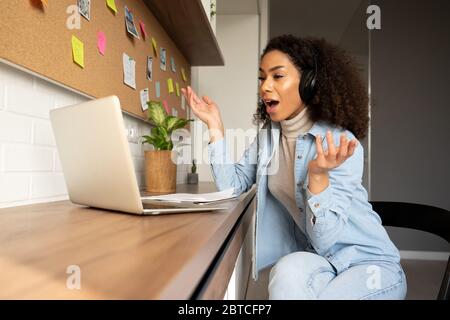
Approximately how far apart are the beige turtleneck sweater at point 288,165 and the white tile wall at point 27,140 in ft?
1.98

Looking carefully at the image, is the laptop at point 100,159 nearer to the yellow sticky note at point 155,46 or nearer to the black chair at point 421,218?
the black chair at point 421,218

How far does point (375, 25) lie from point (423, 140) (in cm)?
105

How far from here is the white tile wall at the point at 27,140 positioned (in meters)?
0.78

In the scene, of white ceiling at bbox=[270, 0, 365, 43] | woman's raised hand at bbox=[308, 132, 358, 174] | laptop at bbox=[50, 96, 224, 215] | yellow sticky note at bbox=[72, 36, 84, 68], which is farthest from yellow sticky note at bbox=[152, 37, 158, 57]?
white ceiling at bbox=[270, 0, 365, 43]

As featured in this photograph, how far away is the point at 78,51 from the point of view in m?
0.96

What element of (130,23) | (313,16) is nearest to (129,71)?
(130,23)

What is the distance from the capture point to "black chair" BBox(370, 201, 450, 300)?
0.74m

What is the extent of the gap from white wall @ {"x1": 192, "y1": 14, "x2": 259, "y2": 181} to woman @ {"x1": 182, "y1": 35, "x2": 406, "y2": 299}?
1.01 metres

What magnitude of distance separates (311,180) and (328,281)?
0.22 meters

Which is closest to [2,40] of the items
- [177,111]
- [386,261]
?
[386,261]

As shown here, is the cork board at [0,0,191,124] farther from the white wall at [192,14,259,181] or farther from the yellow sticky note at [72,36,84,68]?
the white wall at [192,14,259,181]

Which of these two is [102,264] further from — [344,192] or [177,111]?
[177,111]

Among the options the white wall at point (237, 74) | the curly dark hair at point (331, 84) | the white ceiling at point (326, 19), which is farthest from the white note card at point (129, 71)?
the white ceiling at point (326, 19)

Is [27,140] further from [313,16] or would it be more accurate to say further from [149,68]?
[313,16]
